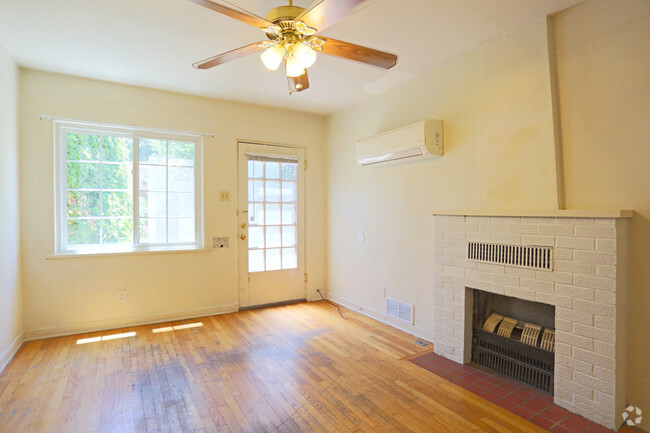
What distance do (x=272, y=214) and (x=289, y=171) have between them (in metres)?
0.62

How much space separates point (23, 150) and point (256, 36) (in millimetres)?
2478

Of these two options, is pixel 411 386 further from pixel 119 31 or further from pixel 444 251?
pixel 119 31

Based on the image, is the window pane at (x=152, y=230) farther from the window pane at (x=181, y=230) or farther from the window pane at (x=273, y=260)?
the window pane at (x=273, y=260)

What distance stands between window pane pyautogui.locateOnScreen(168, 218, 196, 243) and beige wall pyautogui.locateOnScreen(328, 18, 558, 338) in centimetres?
181

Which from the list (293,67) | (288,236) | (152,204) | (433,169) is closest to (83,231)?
(152,204)

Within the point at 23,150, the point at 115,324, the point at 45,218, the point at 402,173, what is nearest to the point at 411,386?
the point at 402,173

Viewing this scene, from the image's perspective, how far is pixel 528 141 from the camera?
7.97 ft

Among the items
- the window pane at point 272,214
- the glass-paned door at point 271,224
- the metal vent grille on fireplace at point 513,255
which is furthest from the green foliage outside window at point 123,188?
the metal vent grille on fireplace at point 513,255

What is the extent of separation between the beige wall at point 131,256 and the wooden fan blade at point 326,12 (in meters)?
2.69

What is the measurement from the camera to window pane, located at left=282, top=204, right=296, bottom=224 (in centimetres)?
459

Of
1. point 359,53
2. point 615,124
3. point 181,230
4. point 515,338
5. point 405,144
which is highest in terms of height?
point 359,53

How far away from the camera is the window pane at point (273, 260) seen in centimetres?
447

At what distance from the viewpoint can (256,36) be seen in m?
2.58

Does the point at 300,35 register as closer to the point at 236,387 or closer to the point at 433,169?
the point at 433,169
